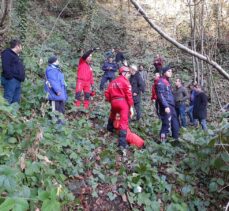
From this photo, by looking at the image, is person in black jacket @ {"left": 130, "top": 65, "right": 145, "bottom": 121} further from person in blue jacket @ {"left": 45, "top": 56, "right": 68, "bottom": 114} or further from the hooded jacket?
the hooded jacket

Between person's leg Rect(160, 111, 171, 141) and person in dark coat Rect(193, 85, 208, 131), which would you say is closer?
person's leg Rect(160, 111, 171, 141)

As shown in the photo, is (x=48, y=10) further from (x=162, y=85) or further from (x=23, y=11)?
(x=162, y=85)

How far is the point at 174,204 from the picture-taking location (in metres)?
6.13

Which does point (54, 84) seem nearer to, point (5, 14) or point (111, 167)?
point (111, 167)

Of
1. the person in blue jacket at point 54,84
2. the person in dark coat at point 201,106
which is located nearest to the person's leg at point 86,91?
the person in blue jacket at point 54,84

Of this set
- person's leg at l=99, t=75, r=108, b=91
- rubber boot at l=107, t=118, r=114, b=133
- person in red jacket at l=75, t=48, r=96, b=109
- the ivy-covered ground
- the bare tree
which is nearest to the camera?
the ivy-covered ground

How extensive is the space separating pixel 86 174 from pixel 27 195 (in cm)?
256

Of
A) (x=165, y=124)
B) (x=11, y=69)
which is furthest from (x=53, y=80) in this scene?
(x=165, y=124)

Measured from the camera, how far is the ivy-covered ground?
5.11 meters

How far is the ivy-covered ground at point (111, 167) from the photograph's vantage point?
5105 millimetres

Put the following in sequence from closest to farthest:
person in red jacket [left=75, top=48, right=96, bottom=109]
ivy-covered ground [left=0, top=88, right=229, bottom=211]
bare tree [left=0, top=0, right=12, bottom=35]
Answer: ivy-covered ground [left=0, top=88, right=229, bottom=211] → person in red jacket [left=75, top=48, right=96, bottom=109] → bare tree [left=0, top=0, right=12, bottom=35]

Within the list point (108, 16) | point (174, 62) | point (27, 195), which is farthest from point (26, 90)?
point (108, 16)

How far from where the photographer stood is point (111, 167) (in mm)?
6723

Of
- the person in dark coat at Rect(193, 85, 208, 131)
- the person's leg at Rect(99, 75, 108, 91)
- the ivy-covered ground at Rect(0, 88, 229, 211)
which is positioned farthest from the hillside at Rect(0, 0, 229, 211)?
the person's leg at Rect(99, 75, 108, 91)
